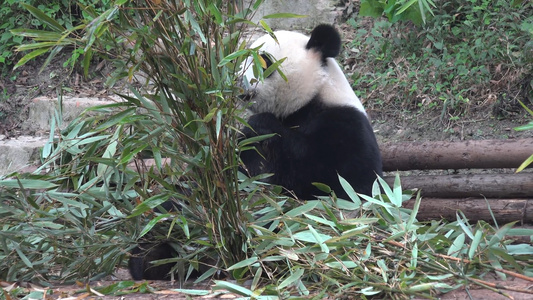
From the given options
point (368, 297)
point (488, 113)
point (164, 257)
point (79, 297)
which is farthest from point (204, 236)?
point (488, 113)

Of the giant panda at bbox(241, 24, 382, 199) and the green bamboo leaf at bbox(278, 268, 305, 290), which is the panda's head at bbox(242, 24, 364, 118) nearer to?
the giant panda at bbox(241, 24, 382, 199)

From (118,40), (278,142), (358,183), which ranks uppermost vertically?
(118,40)

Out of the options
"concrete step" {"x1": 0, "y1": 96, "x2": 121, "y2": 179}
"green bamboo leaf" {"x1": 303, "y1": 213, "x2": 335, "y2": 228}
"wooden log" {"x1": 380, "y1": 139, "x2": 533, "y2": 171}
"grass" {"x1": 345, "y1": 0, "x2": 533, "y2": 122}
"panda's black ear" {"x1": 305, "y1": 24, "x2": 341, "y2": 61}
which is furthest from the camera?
"concrete step" {"x1": 0, "y1": 96, "x2": 121, "y2": 179}

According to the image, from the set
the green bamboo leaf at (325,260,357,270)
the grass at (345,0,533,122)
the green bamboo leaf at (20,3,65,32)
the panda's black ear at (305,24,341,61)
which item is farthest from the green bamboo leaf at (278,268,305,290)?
the grass at (345,0,533,122)

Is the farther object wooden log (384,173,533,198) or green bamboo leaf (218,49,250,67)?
wooden log (384,173,533,198)

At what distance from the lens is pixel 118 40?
2.22 m

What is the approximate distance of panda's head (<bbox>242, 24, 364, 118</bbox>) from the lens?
11.4 ft

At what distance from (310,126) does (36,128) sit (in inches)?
168

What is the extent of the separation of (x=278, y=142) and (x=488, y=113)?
2.66 meters

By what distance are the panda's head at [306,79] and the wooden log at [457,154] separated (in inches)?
29.5

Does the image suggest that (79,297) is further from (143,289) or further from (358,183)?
(358,183)

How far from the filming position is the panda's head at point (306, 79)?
11.4 feet

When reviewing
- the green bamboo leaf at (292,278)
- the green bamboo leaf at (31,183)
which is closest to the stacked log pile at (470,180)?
the green bamboo leaf at (292,278)

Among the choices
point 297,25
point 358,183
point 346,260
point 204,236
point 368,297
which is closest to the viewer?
point 368,297
